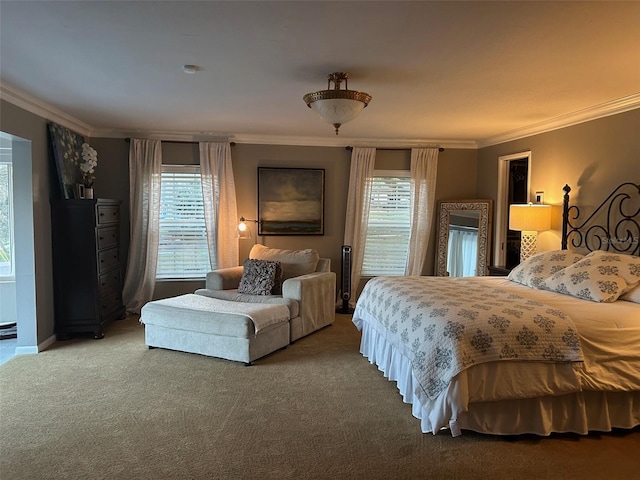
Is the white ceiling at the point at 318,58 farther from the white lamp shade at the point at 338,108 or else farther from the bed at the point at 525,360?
the bed at the point at 525,360

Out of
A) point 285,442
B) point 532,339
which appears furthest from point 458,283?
point 285,442

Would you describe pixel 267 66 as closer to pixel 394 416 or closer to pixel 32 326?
pixel 394 416

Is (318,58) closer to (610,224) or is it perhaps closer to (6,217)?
(610,224)

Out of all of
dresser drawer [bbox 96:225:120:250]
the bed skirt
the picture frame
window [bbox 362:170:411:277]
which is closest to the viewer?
the bed skirt

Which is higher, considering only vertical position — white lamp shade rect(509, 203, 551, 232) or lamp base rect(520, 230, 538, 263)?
white lamp shade rect(509, 203, 551, 232)

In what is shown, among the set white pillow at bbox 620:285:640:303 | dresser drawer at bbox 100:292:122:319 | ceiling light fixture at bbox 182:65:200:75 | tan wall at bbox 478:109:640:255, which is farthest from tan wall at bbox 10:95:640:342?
ceiling light fixture at bbox 182:65:200:75

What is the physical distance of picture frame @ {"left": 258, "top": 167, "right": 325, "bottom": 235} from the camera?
5.95m

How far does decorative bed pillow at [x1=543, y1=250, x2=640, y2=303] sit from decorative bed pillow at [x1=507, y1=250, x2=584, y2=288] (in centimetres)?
15

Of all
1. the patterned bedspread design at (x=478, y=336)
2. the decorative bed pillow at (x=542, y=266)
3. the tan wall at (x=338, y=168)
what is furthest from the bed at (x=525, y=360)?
the tan wall at (x=338, y=168)

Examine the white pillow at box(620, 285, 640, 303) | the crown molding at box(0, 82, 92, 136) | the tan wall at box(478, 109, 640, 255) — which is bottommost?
the white pillow at box(620, 285, 640, 303)

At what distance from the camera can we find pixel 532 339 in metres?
2.61

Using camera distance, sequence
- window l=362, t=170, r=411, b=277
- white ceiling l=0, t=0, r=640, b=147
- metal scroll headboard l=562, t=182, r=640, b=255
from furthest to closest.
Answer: window l=362, t=170, r=411, b=277
metal scroll headboard l=562, t=182, r=640, b=255
white ceiling l=0, t=0, r=640, b=147

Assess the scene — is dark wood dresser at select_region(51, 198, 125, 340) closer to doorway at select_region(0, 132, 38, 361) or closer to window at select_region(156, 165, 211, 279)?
doorway at select_region(0, 132, 38, 361)

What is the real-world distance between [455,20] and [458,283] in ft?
7.50
